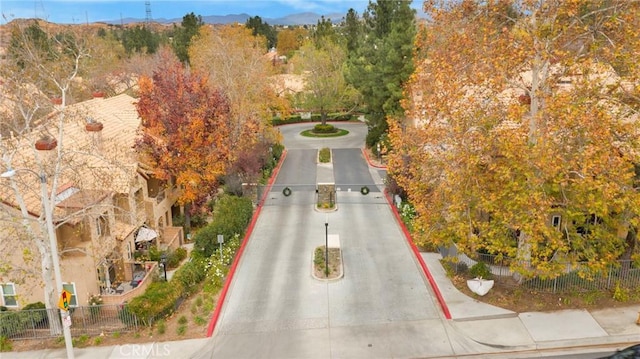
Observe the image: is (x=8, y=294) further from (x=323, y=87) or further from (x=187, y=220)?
(x=323, y=87)

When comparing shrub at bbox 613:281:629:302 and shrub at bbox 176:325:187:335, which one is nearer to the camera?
shrub at bbox 176:325:187:335

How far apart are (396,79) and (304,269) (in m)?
21.4

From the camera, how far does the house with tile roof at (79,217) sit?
56.6 ft

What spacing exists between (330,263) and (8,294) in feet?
47.1

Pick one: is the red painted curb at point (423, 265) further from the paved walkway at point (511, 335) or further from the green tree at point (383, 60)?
the green tree at point (383, 60)

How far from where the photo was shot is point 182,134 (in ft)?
86.1

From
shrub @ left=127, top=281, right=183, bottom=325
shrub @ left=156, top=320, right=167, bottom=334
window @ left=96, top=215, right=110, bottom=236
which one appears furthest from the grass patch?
Result: shrub @ left=156, top=320, right=167, bottom=334

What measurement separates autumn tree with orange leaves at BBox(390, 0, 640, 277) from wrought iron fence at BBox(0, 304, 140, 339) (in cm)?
1240

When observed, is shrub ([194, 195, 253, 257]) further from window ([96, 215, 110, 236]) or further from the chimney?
the chimney

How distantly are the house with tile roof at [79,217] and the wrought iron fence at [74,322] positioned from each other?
876 millimetres

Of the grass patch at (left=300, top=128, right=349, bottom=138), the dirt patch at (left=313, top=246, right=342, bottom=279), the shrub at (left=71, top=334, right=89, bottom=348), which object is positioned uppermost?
the grass patch at (left=300, top=128, right=349, bottom=138)

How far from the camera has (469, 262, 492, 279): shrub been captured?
2093cm

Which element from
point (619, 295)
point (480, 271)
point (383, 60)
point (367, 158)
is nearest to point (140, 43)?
point (367, 158)

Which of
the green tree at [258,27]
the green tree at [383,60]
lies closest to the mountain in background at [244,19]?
the green tree at [258,27]
